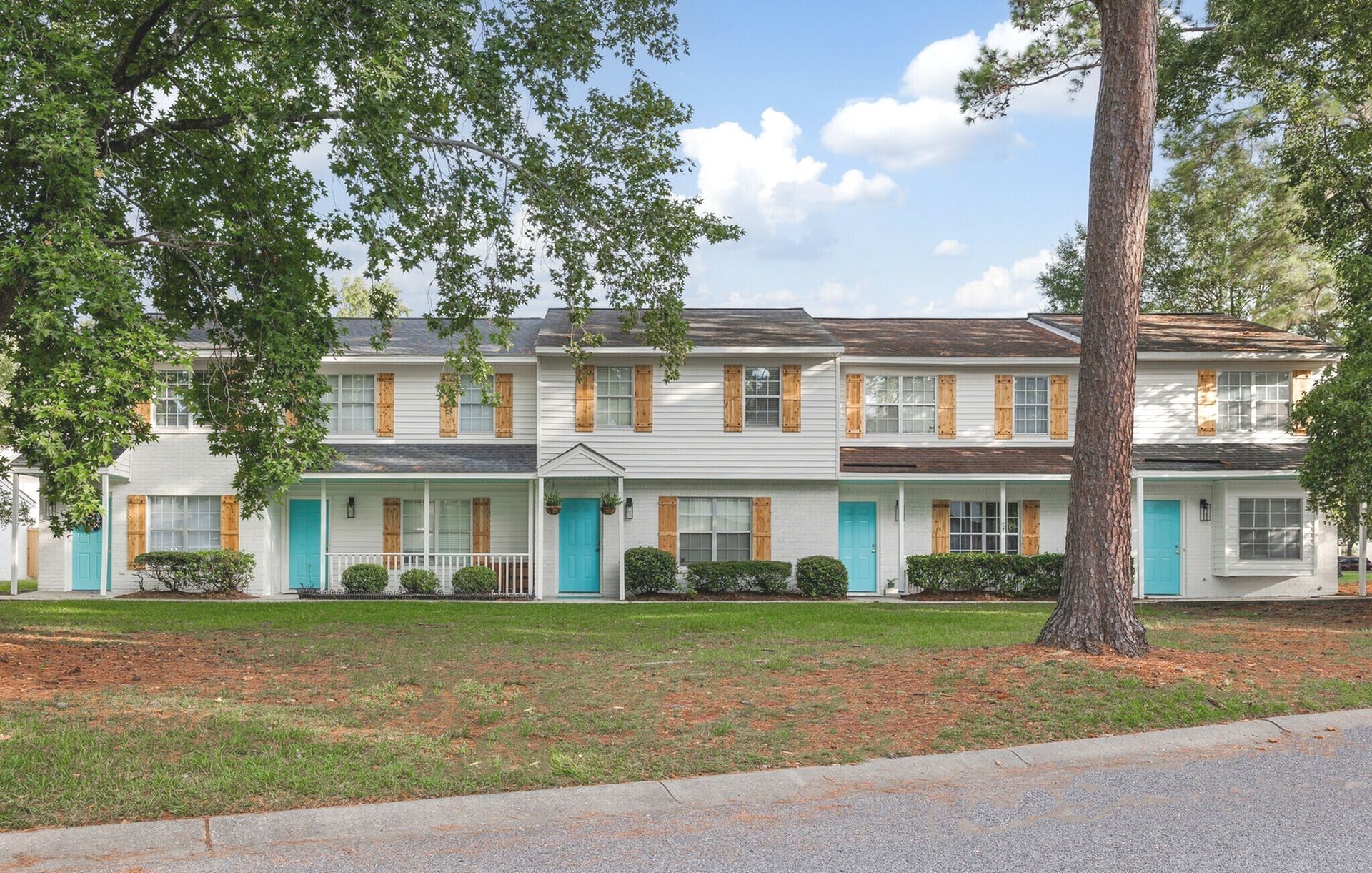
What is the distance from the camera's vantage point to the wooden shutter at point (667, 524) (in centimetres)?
2039

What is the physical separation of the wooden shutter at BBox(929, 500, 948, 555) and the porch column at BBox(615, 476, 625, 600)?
6.52 metres

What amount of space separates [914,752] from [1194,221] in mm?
24351

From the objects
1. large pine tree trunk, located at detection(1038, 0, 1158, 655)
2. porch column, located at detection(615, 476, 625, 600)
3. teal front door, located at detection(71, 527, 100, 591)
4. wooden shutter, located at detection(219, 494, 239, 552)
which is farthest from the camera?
teal front door, located at detection(71, 527, 100, 591)

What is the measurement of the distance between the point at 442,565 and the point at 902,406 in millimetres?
10184

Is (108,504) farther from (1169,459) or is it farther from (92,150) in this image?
(1169,459)

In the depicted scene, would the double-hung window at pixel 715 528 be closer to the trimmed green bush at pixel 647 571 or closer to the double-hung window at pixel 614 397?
the trimmed green bush at pixel 647 571

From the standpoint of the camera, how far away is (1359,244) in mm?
18297

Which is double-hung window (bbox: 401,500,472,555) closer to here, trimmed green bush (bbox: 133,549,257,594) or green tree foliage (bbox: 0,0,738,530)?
trimmed green bush (bbox: 133,549,257,594)

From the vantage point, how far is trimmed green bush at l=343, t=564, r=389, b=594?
775 inches

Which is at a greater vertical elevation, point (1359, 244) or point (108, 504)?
point (1359, 244)

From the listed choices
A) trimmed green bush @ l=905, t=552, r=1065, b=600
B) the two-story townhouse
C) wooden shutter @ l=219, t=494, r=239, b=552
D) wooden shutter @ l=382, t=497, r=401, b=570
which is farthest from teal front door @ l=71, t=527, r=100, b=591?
trimmed green bush @ l=905, t=552, r=1065, b=600

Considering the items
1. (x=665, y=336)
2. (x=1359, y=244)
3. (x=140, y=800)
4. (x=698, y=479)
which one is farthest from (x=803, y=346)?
(x=140, y=800)

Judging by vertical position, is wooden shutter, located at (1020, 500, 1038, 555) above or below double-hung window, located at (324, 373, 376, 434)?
below

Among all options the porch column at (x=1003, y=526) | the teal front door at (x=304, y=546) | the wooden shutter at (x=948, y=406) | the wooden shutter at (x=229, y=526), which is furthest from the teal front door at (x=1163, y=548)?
the wooden shutter at (x=229, y=526)
